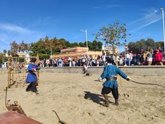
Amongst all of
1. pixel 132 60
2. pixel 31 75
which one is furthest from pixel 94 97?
pixel 132 60

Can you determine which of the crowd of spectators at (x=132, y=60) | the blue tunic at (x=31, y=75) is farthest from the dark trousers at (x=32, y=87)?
the crowd of spectators at (x=132, y=60)

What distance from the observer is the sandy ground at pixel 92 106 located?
9242 mm

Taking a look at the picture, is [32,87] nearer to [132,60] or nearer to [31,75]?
[31,75]

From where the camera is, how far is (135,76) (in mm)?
18812

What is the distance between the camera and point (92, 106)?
420 inches

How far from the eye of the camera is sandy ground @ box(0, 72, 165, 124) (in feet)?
30.3

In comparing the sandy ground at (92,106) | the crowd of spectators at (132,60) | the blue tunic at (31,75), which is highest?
the crowd of spectators at (132,60)

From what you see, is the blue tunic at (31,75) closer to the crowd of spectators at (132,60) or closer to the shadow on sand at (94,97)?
the shadow on sand at (94,97)

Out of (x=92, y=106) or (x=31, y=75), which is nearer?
(x=92, y=106)

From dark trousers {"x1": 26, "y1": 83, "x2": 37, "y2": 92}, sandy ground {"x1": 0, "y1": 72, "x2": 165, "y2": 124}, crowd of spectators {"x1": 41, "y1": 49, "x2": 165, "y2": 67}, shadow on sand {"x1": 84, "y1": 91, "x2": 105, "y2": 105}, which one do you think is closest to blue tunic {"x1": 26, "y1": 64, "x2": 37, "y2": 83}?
dark trousers {"x1": 26, "y1": 83, "x2": 37, "y2": 92}

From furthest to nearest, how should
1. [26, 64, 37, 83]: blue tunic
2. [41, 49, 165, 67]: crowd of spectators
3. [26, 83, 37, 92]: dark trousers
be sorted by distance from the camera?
[41, 49, 165, 67]: crowd of spectators, [26, 83, 37, 92]: dark trousers, [26, 64, 37, 83]: blue tunic

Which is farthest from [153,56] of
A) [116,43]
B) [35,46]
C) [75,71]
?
[35,46]

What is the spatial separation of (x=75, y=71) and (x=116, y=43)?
713 inches

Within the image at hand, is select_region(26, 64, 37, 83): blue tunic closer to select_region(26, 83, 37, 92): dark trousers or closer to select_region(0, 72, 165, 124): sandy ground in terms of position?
select_region(26, 83, 37, 92): dark trousers
